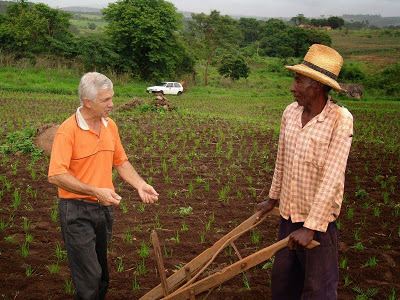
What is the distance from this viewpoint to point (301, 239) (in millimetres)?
2553

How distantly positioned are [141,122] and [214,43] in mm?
22291

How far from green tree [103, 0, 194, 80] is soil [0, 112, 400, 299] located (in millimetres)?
21084

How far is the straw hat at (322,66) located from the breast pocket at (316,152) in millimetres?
365

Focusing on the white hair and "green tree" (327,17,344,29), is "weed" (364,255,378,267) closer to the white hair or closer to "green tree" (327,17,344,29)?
the white hair

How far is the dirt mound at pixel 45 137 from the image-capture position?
359 inches

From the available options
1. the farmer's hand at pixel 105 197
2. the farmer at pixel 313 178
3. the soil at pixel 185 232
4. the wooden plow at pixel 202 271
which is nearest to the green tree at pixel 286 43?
the soil at pixel 185 232

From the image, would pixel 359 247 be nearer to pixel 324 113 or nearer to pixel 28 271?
pixel 324 113

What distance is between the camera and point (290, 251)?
287 cm

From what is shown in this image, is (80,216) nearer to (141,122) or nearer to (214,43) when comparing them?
(141,122)

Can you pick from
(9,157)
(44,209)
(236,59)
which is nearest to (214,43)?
(236,59)

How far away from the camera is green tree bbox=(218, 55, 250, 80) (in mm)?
32394

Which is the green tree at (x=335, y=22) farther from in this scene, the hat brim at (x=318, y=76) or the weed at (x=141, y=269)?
the hat brim at (x=318, y=76)

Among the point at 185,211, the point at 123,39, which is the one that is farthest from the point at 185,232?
the point at 123,39

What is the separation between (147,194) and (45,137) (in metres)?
6.97
